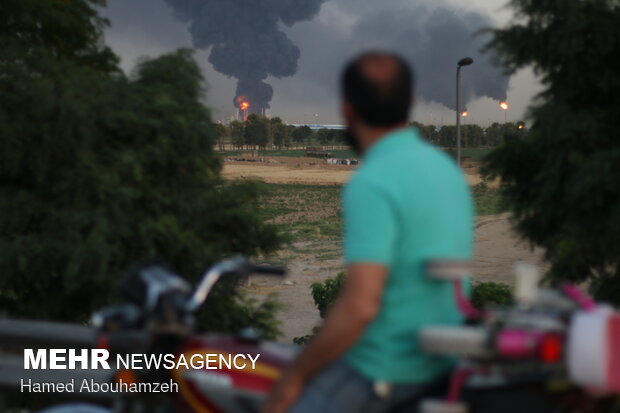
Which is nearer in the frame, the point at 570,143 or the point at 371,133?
the point at 371,133

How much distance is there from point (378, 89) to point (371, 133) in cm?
12

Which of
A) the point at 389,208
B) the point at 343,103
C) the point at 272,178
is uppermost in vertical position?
the point at 343,103

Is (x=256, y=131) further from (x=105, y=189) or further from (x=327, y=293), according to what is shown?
(x=105, y=189)

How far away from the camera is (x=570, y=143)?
1006 centimetres

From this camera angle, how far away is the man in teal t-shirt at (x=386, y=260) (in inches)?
74.6

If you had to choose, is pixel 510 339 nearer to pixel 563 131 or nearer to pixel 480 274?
pixel 563 131

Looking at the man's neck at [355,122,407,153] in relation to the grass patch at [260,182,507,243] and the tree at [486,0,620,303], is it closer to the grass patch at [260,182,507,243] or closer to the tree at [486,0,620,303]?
the tree at [486,0,620,303]

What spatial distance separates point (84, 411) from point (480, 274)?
38176 millimetres

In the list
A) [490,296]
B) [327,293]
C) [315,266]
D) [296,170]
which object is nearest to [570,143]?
[490,296]

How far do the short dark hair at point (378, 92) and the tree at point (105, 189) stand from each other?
7732 mm

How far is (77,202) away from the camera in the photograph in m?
10.0

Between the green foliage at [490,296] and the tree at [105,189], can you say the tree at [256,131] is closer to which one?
the green foliage at [490,296]

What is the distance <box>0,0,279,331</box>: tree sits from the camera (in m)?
9.82

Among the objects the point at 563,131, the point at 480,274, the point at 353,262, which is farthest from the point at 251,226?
the point at 480,274
